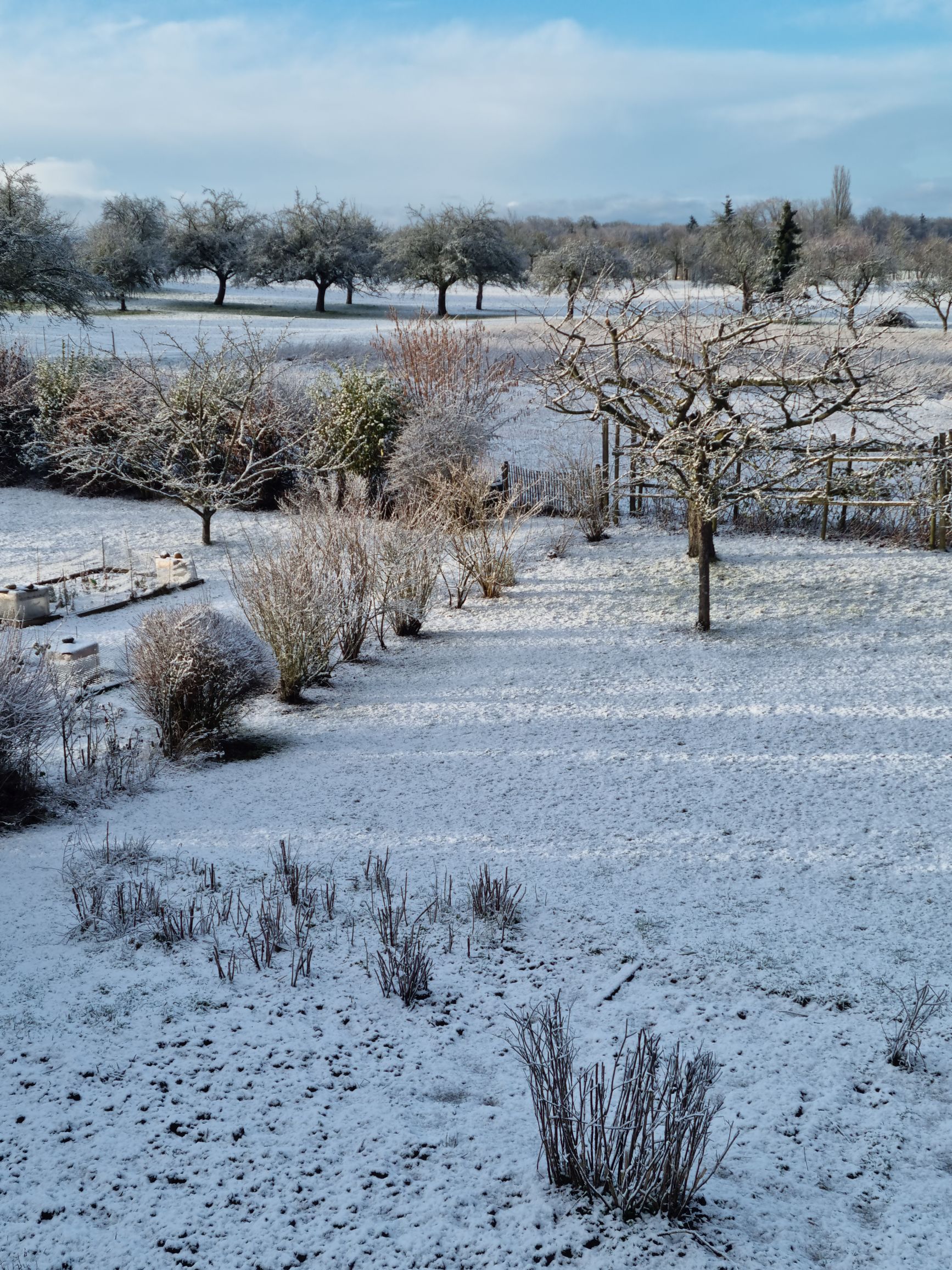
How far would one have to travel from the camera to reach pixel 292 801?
6402 millimetres

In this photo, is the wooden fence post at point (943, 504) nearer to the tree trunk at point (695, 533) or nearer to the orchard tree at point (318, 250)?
the tree trunk at point (695, 533)

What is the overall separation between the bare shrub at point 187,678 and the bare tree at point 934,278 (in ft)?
101

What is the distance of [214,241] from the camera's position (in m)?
42.9

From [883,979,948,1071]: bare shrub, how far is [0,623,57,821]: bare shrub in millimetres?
4876

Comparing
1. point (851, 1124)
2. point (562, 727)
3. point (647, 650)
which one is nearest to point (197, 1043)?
point (851, 1124)

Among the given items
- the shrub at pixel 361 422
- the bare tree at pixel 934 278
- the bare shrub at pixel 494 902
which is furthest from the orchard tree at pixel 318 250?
the bare shrub at pixel 494 902

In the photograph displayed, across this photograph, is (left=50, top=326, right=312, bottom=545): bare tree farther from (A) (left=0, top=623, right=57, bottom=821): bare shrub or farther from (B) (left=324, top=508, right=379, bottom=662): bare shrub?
(A) (left=0, top=623, right=57, bottom=821): bare shrub

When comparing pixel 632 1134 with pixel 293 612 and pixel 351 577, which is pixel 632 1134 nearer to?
pixel 293 612

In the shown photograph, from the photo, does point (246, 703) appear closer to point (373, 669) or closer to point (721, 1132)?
point (373, 669)

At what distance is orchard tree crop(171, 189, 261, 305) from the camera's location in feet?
141

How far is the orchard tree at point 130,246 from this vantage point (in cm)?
3962

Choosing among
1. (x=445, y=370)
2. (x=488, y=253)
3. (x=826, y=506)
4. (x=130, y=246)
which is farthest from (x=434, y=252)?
(x=826, y=506)

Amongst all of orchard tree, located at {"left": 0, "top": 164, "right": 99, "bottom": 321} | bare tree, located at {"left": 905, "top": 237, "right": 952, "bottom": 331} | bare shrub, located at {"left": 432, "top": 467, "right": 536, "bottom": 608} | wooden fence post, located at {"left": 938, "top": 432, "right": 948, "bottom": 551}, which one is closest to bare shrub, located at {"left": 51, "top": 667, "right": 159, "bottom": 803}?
bare shrub, located at {"left": 432, "top": 467, "right": 536, "bottom": 608}

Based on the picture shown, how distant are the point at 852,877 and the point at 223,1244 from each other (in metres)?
3.78
